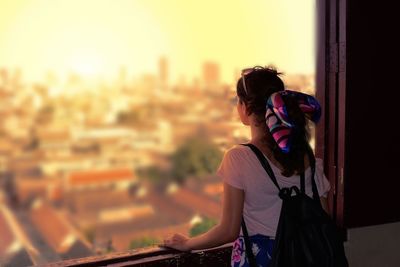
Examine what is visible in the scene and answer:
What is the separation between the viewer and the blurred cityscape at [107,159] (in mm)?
1521

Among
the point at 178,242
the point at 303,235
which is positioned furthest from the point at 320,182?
the point at 178,242

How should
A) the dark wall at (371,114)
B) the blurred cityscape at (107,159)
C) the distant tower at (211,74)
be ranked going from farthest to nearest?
the dark wall at (371,114)
the distant tower at (211,74)
the blurred cityscape at (107,159)

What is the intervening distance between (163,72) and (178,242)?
0.55 m

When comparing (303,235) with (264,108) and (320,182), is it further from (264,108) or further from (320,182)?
(264,108)

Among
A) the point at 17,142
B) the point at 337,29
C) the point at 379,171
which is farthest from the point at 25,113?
the point at 379,171

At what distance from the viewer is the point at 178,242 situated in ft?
5.69

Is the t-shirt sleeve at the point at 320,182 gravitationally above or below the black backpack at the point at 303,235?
above

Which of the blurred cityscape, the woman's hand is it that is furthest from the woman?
the blurred cityscape

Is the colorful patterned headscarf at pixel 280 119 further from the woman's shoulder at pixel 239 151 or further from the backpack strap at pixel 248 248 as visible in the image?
the backpack strap at pixel 248 248

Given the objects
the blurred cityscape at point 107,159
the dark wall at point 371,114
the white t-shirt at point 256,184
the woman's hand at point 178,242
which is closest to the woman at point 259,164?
the white t-shirt at point 256,184

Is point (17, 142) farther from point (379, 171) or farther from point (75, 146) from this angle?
point (379, 171)

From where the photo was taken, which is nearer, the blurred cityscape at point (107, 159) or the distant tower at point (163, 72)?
the blurred cityscape at point (107, 159)

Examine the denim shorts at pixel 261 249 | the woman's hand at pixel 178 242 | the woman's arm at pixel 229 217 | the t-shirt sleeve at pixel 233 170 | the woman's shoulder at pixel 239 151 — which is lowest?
the woman's hand at pixel 178 242

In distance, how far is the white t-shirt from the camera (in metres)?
1.47
